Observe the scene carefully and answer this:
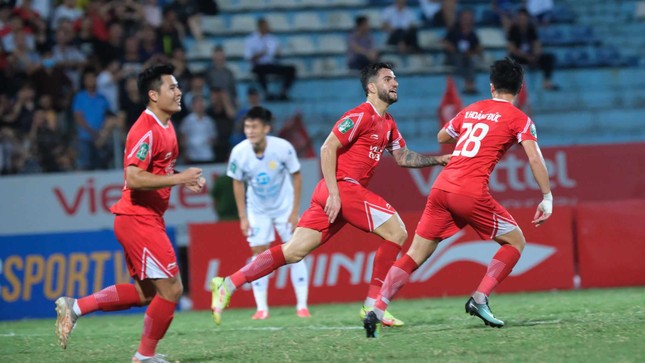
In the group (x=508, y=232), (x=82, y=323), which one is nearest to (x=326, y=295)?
(x=82, y=323)

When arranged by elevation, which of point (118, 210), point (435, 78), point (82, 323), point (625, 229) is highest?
point (435, 78)

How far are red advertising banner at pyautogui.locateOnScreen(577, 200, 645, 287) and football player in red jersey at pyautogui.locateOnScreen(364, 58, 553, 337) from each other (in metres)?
5.64

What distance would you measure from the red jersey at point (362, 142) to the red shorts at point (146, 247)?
7.33ft

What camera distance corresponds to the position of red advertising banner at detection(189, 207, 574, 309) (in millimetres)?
14562

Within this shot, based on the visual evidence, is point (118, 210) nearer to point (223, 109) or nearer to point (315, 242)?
point (315, 242)

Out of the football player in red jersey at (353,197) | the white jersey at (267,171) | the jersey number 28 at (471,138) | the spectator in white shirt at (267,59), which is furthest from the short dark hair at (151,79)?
the spectator in white shirt at (267,59)

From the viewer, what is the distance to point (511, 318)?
10.4 meters

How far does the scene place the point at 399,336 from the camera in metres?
9.28

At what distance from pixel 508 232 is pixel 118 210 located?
3.34 metres

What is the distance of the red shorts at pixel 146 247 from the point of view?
8023 millimetres

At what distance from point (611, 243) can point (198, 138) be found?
6370 millimetres

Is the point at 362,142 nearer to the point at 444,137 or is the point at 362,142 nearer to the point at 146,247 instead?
the point at 444,137

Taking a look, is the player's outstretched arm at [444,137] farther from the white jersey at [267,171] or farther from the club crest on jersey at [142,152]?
the white jersey at [267,171]

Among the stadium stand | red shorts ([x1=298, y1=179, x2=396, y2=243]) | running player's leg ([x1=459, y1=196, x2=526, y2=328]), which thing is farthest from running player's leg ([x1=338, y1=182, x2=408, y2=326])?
the stadium stand
